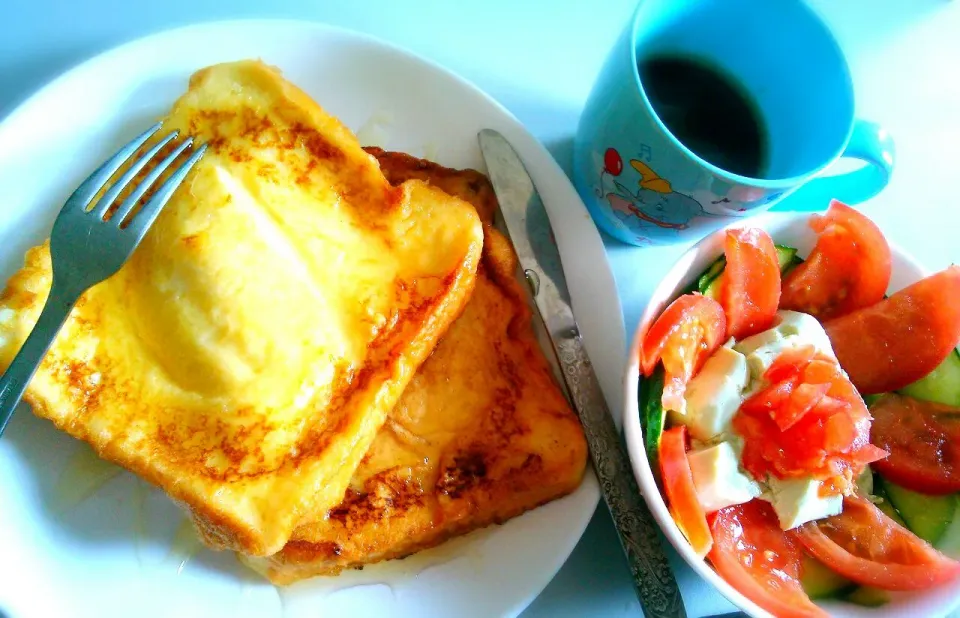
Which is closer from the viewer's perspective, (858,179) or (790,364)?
(790,364)

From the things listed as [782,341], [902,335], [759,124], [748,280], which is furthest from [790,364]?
[759,124]

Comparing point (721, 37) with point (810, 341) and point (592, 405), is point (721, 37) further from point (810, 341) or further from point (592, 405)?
point (592, 405)

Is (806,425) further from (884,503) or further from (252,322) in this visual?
(252,322)

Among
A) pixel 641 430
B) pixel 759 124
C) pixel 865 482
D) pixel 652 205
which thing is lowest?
pixel 865 482

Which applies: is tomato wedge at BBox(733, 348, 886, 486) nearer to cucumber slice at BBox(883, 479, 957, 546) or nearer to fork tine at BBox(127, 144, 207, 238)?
cucumber slice at BBox(883, 479, 957, 546)

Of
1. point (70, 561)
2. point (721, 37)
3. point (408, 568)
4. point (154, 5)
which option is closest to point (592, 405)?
point (408, 568)

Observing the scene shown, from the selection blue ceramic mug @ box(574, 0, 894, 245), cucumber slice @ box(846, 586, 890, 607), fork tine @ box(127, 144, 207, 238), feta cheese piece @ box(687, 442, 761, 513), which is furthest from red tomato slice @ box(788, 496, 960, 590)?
fork tine @ box(127, 144, 207, 238)

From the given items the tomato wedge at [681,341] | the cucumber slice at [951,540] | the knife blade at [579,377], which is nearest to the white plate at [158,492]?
the knife blade at [579,377]
